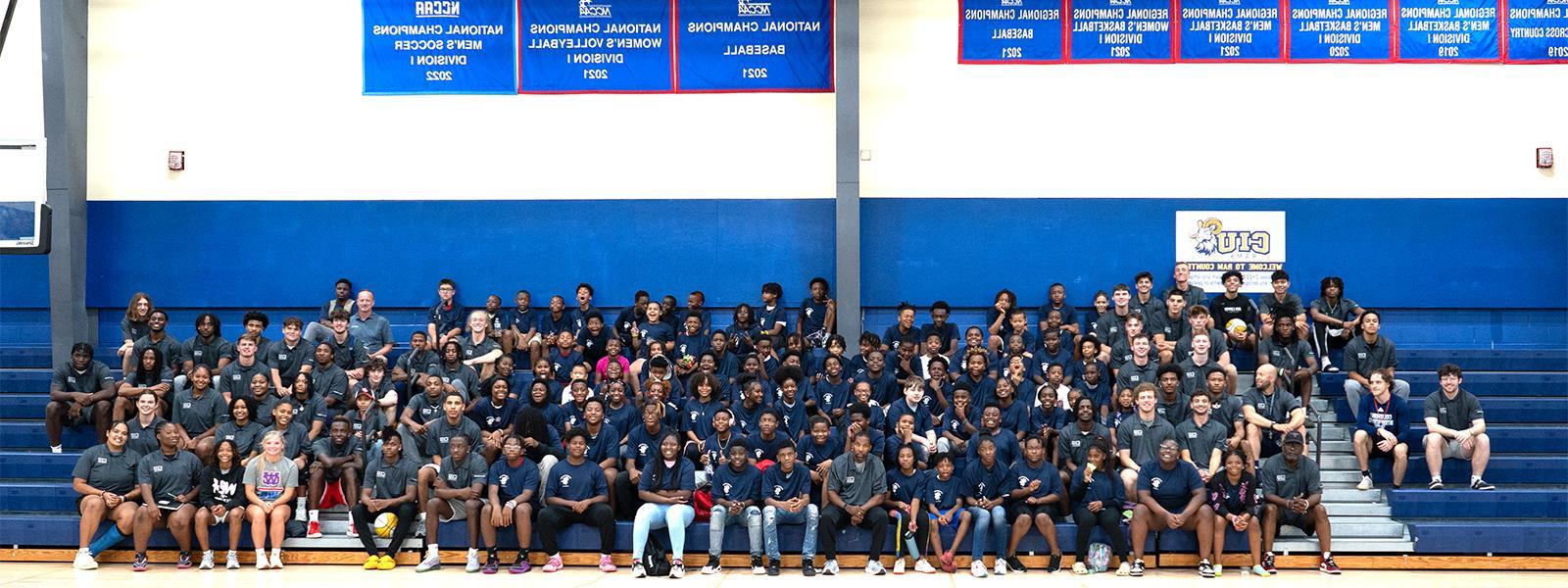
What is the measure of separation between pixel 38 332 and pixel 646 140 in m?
7.42

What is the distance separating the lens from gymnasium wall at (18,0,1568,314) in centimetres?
1606

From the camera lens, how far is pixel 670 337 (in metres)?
15.2

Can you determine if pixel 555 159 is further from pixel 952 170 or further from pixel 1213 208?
pixel 1213 208

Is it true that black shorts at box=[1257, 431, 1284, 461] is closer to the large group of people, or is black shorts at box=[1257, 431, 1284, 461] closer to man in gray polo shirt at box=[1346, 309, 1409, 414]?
the large group of people

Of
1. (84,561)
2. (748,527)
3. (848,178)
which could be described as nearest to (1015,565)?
(748,527)

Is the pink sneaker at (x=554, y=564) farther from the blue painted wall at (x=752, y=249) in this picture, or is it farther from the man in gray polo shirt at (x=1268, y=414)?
the man in gray polo shirt at (x=1268, y=414)

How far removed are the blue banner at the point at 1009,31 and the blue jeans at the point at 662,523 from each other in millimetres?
6665

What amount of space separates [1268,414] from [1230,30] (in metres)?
5.03

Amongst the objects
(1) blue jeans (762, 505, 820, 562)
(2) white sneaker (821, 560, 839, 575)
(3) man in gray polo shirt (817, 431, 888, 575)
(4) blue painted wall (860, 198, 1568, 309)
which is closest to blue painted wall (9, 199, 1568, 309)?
(4) blue painted wall (860, 198, 1568, 309)

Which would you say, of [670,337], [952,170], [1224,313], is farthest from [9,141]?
[1224,313]

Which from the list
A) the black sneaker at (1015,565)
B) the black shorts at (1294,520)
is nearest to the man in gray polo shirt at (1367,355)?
the black shorts at (1294,520)

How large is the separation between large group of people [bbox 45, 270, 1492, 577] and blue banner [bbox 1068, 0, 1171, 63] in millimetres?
3028

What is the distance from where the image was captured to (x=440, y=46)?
1628 centimetres

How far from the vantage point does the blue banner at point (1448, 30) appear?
625 inches
